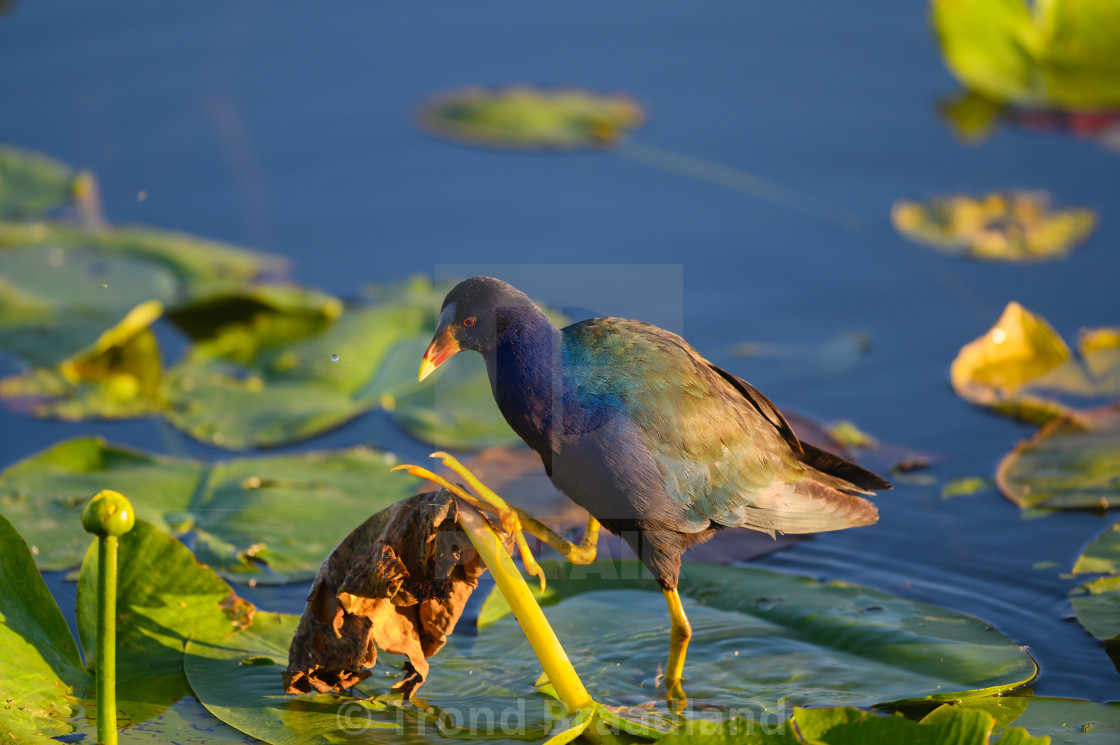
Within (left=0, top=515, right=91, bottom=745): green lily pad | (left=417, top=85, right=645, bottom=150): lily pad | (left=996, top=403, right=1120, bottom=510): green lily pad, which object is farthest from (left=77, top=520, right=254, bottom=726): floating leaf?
(left=417, top=85, right=645, bottom=150): lily pad

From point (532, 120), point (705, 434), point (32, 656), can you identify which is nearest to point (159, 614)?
point (32, 656)

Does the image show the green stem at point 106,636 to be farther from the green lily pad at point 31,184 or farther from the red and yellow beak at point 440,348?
the green lily pad at point 31,184

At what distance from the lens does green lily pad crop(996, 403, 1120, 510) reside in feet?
9.36

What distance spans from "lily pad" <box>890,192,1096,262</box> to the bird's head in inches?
97.2

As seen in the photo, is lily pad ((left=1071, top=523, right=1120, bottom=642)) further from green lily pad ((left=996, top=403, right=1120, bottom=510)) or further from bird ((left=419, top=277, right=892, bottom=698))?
bird ((left=419, top=277, right=892, bottom=698))

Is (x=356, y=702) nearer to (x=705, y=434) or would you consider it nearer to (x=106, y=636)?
(x=106, y=636)

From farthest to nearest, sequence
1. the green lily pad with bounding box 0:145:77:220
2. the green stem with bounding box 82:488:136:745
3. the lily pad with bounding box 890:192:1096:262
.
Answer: the green lily pad with bounding box 0:145:77:220 < the lily pad with bounding box 890:192:1096:262 < the green stem with bounding box 82:488:136:745

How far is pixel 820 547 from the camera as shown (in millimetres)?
2850

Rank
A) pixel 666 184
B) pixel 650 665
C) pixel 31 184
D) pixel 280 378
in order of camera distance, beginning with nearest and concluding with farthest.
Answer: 1. pixel 650 665
2. pixel 280 378
3. pixel 31 184
4. pixel 666 184

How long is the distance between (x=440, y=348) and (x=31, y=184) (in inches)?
113

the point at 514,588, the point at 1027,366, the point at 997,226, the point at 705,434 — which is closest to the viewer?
the point at 514,588

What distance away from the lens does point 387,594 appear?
6.42 ft

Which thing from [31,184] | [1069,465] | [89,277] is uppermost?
[31,184]

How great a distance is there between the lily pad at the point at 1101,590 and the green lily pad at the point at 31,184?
12.0ft
